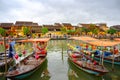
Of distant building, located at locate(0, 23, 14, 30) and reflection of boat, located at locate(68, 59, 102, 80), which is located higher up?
distant building, located at locate(0, 23, 14, 30)

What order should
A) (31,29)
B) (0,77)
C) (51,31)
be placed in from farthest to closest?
(51,31) < (31,29) < (0,77)

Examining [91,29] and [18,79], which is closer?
[18,79]

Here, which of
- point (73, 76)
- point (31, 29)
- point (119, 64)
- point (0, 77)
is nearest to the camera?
point (0, 77)

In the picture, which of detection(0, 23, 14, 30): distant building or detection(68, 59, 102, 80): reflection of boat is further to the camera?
detection(0, 23, 14, 30): distant building

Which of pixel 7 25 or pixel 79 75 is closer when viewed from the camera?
pixel 79 75

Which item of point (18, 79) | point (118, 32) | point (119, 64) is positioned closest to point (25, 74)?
point (18, 79)

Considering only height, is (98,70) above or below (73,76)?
above

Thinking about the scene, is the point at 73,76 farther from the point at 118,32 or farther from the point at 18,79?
the point at 118,32

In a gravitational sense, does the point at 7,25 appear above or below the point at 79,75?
above

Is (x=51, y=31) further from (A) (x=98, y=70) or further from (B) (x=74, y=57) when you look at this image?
(A) (x=98, y=70)

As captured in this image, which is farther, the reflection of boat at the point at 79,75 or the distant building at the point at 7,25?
the distant building at the point at 7,25

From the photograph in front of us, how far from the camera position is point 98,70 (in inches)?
609

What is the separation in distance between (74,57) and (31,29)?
5725cm

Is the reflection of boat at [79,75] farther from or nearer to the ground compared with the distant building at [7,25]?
nearer to the ground
